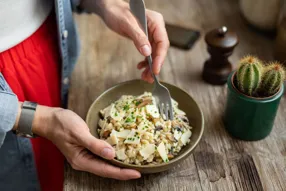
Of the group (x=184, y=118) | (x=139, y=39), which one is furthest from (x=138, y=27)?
(x=184, y=118)

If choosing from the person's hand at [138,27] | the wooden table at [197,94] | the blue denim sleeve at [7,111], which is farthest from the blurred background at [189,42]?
the blue denim sleeve at [7,111]

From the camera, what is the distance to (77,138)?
0.90 metres

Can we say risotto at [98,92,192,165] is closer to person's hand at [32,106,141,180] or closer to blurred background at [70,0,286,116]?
person's hand at [32,106,141,180]

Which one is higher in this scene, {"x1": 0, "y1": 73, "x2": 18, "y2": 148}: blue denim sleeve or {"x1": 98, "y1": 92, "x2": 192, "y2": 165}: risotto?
{"x1": 0, "y1": 73, "x2": 18, "y2": 148}: blue denim sleeve

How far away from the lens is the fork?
1.02 m

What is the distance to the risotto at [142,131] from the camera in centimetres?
91

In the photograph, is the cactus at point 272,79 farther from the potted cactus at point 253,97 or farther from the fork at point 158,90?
the fork at point 158,90

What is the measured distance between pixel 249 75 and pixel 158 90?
10.1 inches

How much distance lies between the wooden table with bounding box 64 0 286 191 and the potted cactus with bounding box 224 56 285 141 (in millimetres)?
47

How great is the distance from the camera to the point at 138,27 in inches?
42.0

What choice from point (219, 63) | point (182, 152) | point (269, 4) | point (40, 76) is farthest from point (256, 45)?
point (40, 76)

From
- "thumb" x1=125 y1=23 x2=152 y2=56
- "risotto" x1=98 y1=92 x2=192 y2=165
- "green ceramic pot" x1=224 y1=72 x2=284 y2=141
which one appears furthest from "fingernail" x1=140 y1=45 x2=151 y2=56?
"green ceramic pot" x1=224 y1=72 x2=284 y2=141

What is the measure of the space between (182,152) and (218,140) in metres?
0.15

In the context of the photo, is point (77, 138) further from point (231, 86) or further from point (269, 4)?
point (269, 4)
